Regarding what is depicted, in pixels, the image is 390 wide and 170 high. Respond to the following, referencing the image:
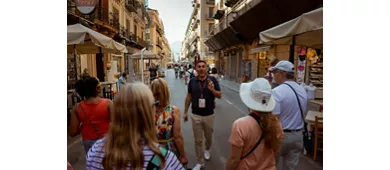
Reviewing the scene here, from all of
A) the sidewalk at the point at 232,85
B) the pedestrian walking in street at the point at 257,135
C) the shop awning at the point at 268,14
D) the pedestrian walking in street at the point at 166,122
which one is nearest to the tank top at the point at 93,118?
the pedestrian walking in street at the point at 166,122

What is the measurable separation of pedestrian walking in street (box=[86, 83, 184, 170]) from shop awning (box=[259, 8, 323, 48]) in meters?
2.89

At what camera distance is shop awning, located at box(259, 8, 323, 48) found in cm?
344

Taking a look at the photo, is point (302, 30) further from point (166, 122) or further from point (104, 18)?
point (104, 18)

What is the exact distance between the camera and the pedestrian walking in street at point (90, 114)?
2.60m

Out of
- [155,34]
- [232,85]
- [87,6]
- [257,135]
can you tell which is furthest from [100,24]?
[155,34]

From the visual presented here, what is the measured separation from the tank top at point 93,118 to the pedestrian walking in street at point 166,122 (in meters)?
0.62

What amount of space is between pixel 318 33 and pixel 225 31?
66.5 ft

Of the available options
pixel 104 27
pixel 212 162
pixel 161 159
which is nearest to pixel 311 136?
pixel 212 162

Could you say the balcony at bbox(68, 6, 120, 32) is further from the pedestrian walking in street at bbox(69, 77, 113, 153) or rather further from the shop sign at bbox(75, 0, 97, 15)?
the pedestrian walking in street at bbox(69, 77, 113, 153)

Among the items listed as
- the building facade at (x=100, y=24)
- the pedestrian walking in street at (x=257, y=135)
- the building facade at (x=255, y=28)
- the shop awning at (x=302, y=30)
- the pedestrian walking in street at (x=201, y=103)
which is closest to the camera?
the pedestrian walking in street at (x=257, y=135)

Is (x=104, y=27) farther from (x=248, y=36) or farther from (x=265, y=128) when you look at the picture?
(x=265, y=128)

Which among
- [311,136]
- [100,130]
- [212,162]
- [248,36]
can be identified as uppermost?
[248,36]

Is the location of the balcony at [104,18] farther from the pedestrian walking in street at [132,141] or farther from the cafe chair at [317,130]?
the pedestrian walking in street at [132,141]
